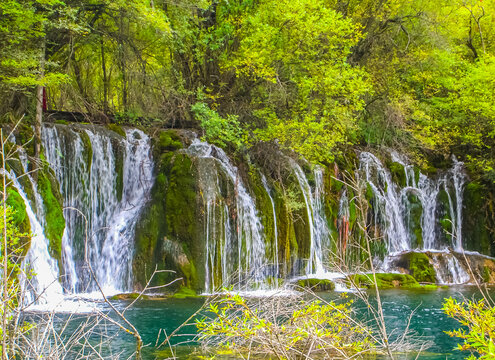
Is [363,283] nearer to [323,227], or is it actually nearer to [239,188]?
[323,227]

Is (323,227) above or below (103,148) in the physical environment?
below

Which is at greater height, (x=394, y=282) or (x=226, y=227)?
(x=226, y=227)

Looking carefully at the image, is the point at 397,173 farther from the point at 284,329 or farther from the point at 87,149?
the point at 284,329

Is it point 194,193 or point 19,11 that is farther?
point 194,193

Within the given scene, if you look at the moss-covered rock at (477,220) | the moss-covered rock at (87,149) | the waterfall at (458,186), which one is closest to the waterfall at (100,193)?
the moss-covered rock at (87,149)

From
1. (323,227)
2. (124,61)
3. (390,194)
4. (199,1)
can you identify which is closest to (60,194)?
(124,61)

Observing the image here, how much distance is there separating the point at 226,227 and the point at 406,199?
9263 mm

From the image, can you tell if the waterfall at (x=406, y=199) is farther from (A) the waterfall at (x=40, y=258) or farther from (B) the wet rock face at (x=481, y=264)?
(A) the waterfall at (x=40, y=258)

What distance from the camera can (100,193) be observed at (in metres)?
15.2

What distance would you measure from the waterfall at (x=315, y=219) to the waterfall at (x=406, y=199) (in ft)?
8.41

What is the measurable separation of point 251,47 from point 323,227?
262 inches

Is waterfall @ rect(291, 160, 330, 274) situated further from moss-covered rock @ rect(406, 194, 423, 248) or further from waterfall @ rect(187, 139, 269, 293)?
moss-covered rock @ rect(406, 194, 423, 248)

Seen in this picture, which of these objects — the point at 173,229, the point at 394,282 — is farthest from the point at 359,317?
the point at 394,282

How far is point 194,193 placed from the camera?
15.2 meters
